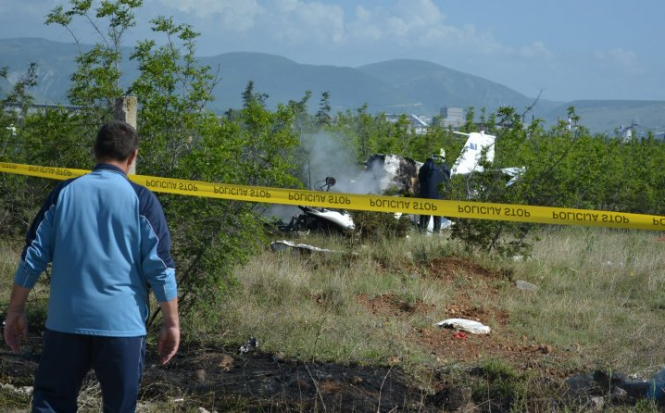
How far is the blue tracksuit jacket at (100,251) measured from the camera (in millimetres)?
4039

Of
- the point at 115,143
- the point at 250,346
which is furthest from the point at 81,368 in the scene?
the point at 250,346

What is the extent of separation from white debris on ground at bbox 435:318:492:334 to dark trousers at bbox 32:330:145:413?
5.60 metres

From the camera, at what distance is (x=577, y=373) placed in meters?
7.24

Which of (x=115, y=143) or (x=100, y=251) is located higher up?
(x=115, y=143)

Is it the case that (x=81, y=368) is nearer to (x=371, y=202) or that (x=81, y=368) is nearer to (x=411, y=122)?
(x=371, y=202)

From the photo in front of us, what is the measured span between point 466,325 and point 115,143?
232 inches

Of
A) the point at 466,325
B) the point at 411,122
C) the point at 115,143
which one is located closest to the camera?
the point at 115,143

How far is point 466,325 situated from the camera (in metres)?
9.27

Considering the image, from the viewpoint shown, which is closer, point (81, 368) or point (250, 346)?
point (81, 368)

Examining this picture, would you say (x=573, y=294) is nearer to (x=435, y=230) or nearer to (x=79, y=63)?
(x=435, y=230)

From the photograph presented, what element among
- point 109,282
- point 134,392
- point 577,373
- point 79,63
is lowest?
point 577,373

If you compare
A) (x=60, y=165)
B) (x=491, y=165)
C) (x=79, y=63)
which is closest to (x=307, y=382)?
(x=60, y=165)

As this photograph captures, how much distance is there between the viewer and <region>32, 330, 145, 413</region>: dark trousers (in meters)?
4.06

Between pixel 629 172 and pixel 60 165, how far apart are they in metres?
18.5
